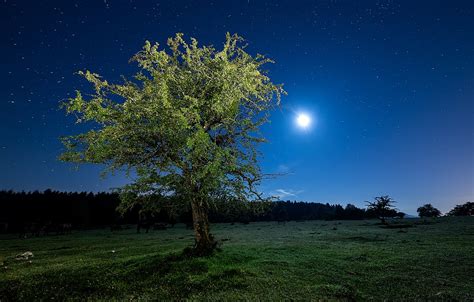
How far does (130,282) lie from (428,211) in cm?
12348

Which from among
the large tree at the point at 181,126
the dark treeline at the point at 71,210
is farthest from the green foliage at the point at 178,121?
the dark treeline at the point at 71,210

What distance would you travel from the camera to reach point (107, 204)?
117188 mm

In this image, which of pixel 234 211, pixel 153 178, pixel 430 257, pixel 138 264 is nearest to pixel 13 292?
pixel 138 264

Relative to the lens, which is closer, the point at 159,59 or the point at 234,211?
the point at 159,59

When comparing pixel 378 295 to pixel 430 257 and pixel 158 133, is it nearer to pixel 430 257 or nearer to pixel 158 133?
pixel 430 257

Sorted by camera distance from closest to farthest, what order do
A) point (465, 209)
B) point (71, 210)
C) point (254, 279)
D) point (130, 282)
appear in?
1. point (254, 279)
2. point (130, 282)
3. point (465, 209)
4. point (71, 210)

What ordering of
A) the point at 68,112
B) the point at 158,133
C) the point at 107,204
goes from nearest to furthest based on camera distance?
1. the point at 68,112
2. the point at 158,133
3. the point at 107,204

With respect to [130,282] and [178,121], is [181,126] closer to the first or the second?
[178,121]

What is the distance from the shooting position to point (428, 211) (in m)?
110

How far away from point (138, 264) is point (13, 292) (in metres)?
6.67

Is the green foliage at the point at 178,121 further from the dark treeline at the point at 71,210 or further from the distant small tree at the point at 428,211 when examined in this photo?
the distant small tree at the point at 428,211

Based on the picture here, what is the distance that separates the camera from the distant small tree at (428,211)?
107 metres

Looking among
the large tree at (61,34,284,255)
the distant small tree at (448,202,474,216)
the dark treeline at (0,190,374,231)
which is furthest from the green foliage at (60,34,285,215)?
the distant small tree at (448,202,474,216)

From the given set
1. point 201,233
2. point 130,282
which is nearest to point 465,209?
point 201,233
